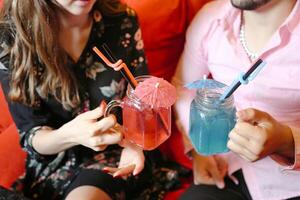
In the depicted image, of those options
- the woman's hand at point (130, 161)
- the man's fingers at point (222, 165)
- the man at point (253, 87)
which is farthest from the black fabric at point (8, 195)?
the man's fingers at point (222, 165)

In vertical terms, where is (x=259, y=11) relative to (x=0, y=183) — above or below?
above

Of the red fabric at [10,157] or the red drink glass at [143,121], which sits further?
the red fabric at [10,157]

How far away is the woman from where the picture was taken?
1.10 meters

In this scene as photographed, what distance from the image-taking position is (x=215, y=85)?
933 mm

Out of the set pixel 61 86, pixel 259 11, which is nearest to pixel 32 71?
pixel 61 86

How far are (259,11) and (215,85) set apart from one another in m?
0.32

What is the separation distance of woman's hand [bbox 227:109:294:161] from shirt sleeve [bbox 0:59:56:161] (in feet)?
1.73

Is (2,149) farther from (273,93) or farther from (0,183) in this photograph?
(273,93)

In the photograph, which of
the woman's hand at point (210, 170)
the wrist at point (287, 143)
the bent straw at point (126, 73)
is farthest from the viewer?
the woman's hand at point (210, 170)

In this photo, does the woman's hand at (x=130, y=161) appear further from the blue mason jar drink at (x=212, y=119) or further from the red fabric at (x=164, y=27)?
the red fabric at (x=164, y=27)

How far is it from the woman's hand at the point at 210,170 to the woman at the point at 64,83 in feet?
0.52

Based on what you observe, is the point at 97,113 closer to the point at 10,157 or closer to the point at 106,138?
the point at 106,138

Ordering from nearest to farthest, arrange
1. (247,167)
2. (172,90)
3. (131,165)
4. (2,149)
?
(172,90) < (131,165) < (247,167) < (2,149)

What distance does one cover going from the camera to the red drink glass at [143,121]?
909mm
